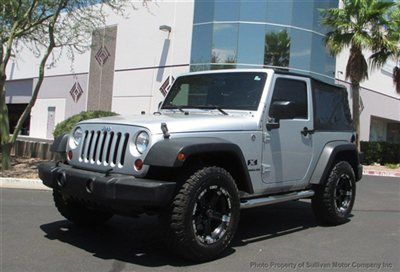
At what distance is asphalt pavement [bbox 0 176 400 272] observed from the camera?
16.4ft

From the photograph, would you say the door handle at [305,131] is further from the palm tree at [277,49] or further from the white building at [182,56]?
the palm tree at [277,49]

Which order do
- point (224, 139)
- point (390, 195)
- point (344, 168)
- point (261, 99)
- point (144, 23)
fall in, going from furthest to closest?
point (144, 23) → point (390, 195) → point (344, 168) → point (261, 99) → point (224, 139)

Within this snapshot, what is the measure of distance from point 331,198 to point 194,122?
2759 millimetres

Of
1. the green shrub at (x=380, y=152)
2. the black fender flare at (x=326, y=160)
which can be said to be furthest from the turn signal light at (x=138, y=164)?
the green shrub at (x=380, y=152)

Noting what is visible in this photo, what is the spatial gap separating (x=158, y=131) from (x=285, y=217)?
3.58 metres

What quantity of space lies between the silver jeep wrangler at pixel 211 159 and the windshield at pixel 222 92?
14 mm

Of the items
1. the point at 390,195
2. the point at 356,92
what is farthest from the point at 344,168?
the point at 356,92

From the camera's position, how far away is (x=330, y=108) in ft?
24.5

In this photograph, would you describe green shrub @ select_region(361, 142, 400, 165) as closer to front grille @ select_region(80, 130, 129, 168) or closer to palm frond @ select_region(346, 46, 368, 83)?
palm frond @ select_region(346, 46, 368, 83)

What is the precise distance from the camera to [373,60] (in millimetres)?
22406

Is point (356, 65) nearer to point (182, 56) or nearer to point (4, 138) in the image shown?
point (182, 56)

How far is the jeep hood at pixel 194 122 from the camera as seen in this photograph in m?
5.06

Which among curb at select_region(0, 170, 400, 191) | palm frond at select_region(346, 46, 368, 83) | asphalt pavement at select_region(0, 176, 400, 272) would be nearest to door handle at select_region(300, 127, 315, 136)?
asphalt pavement at select_region(0, 176, 400, 272)

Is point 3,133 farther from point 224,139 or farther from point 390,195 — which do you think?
point 390,195
